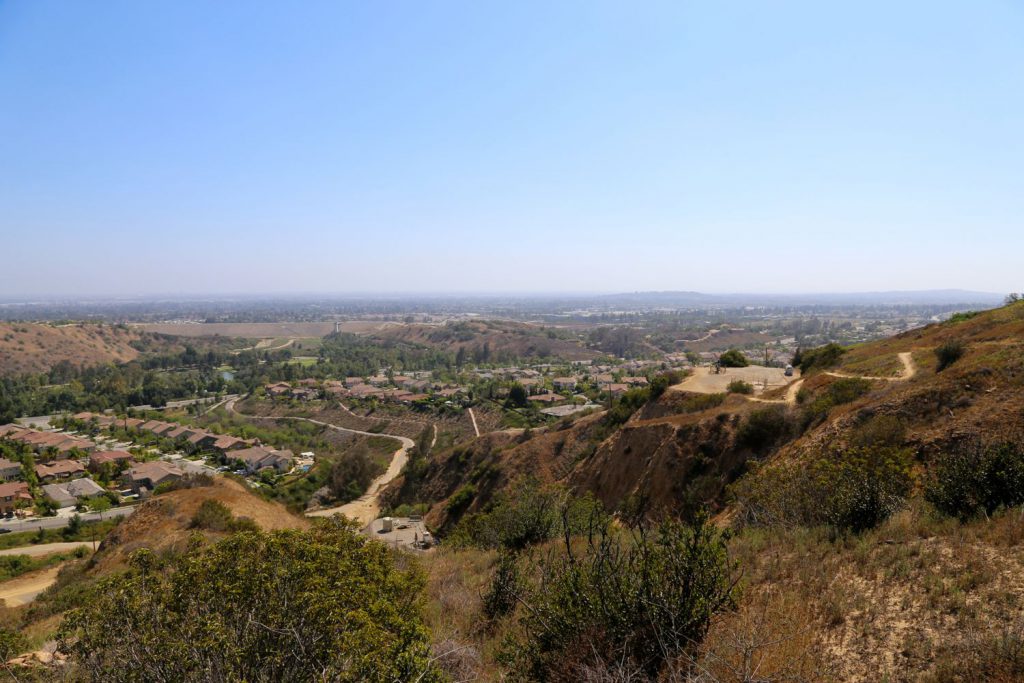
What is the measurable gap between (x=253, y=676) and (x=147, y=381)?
10255 centimetres

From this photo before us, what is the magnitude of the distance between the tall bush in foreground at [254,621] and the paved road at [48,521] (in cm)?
3573

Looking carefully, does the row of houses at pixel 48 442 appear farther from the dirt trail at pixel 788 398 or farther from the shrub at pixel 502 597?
the dirt trail at pixel 788 398

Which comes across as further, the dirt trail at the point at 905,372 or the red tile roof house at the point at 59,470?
the red tile roof house at the point at 59,470

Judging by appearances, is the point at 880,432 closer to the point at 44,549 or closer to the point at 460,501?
the point at 460,501

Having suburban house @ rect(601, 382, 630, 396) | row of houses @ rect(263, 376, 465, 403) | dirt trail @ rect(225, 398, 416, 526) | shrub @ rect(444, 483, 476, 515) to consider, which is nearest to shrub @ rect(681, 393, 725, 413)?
shrub @ rect(444, 483, 476, 515)

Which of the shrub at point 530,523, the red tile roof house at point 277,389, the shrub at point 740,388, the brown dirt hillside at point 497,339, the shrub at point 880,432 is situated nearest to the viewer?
the shrub at point 530,523

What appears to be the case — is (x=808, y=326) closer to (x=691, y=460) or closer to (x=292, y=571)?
(x=691, y=460)

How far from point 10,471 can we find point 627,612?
56.8 metres

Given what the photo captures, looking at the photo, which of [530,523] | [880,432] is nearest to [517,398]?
[880,432]

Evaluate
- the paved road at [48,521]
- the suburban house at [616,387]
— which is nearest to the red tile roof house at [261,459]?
the paved road at [48,521]

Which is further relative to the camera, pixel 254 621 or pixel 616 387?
pixel 616 387

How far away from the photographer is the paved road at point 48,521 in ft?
108

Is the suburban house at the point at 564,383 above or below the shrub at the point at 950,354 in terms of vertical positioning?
below

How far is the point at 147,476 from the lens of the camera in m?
42.3
